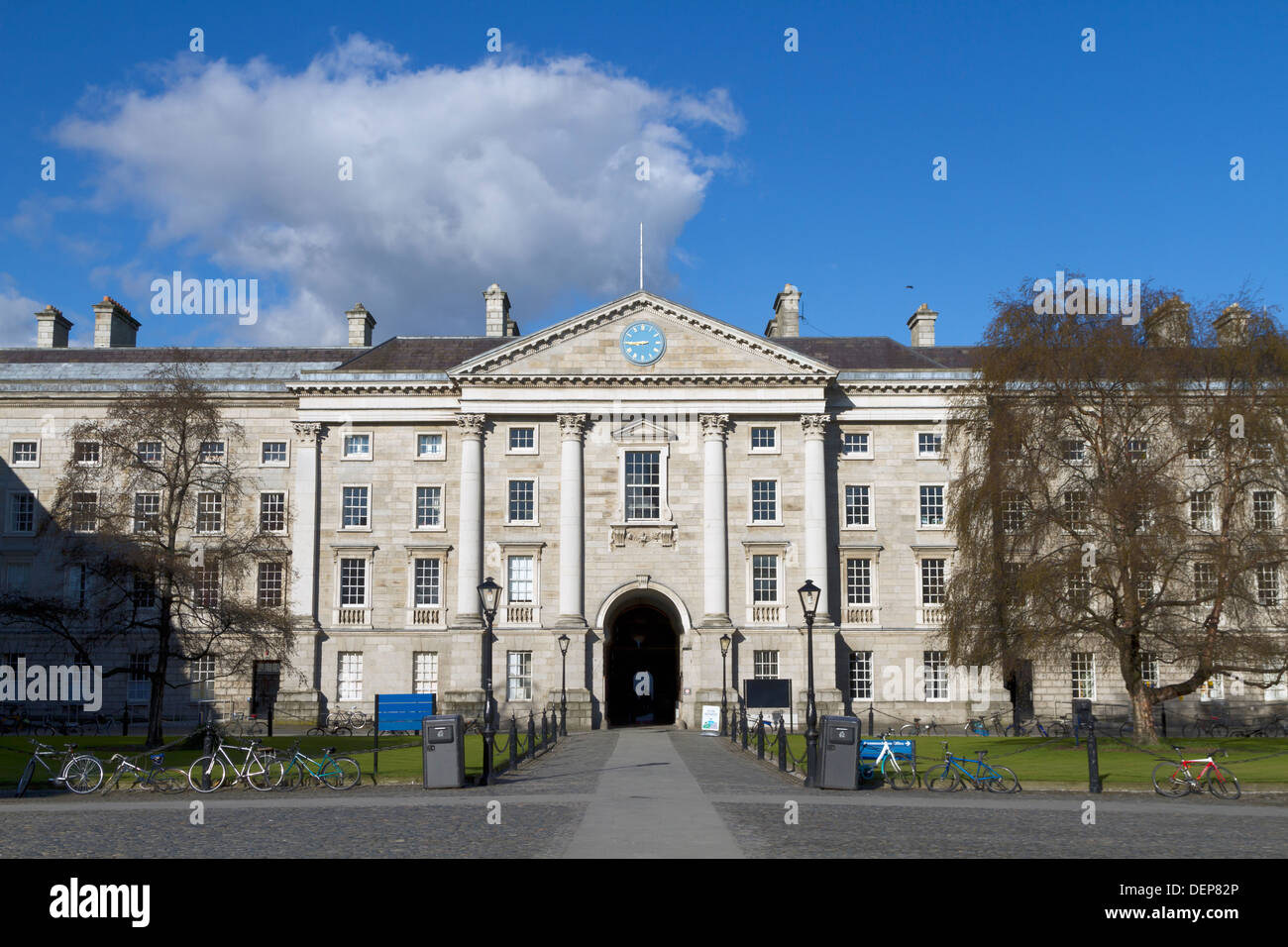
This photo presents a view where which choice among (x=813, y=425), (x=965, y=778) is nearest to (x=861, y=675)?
(x=813, y=425)

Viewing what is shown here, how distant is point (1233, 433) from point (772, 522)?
20664 millimetres

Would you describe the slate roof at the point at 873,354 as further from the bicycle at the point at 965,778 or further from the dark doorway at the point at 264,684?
the bicycle at the point at 965,778

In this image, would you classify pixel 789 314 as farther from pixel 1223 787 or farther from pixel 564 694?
pixel 1223 787

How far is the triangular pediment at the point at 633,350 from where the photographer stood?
52531mm

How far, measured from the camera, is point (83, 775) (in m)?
24.4

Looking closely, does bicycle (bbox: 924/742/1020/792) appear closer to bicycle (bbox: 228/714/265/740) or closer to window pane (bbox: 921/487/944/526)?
window pane (bbox: 921/487/944/526)

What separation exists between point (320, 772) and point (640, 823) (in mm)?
9758

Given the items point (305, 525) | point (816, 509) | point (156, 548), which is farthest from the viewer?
point (305, 525)

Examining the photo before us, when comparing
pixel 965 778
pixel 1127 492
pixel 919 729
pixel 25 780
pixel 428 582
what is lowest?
pixel 919 729

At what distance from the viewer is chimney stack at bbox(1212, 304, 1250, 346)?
3691 cm

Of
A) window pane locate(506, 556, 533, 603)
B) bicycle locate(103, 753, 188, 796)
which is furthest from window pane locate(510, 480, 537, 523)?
bicycle locate(103, 753, 188, 796)

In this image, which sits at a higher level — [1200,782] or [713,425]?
[713,425]

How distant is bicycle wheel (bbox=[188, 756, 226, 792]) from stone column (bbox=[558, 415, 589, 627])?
25862 mm

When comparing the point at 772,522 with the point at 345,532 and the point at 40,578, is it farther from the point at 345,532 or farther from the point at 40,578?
the point at 40,578
